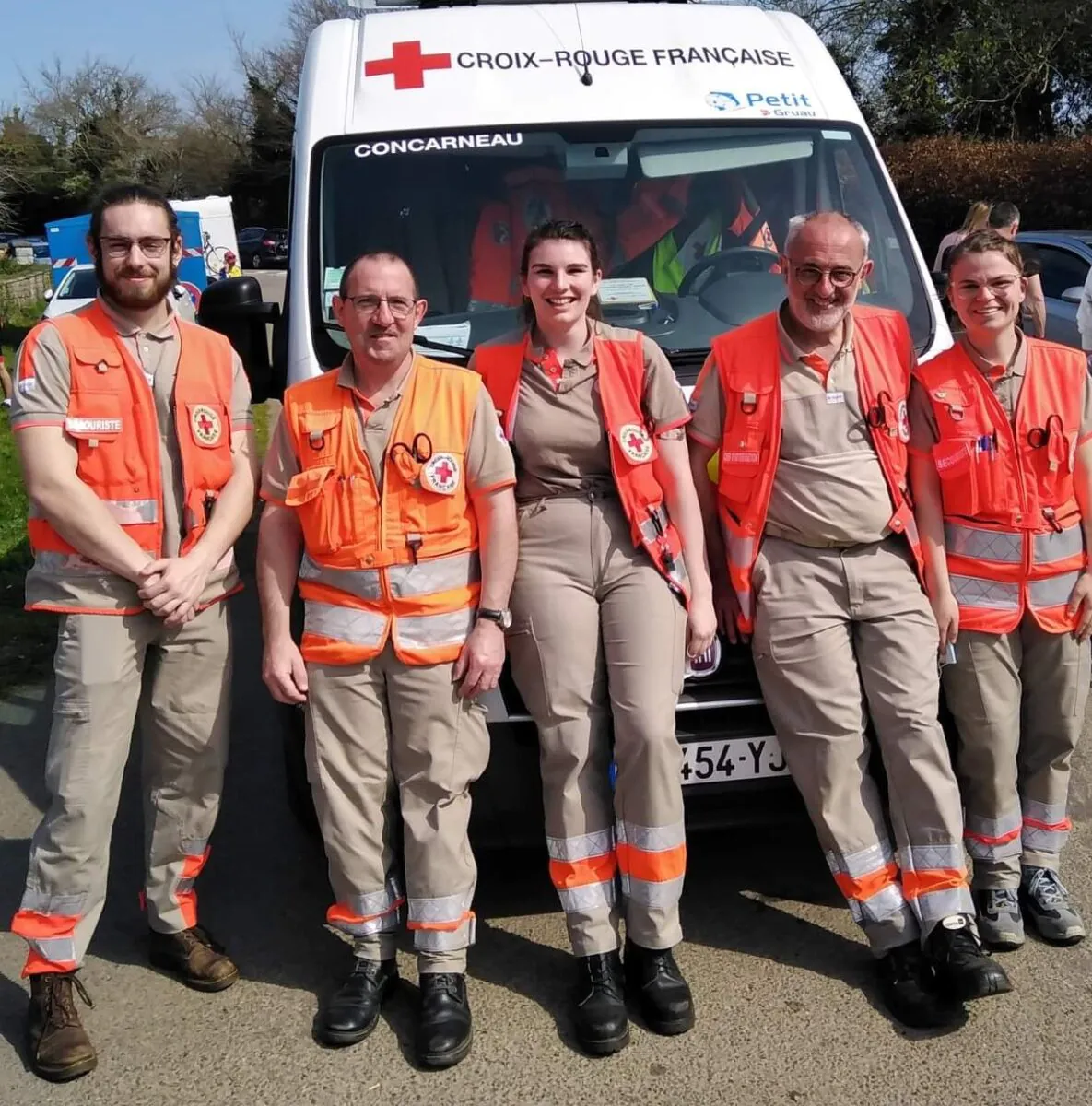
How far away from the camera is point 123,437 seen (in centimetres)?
329

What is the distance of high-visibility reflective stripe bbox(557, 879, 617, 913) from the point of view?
10.9 ft

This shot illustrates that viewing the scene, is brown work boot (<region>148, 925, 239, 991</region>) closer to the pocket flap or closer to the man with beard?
the man with beard

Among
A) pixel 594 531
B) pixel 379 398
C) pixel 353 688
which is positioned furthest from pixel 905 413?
pixel 353 688

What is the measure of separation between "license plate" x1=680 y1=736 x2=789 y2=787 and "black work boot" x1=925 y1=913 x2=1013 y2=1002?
0.58 metres

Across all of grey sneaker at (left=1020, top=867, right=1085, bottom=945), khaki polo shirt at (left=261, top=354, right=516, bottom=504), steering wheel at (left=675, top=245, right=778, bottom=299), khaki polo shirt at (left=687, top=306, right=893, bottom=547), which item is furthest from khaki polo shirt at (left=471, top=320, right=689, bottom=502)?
grey sneaker at (left=1020, top=867, right=1085, bottom=945)

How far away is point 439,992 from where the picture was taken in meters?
3.28

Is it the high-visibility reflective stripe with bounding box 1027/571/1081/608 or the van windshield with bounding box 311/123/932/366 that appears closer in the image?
the high-visibility reflective stripe with bounding box 1027/571/1081/608

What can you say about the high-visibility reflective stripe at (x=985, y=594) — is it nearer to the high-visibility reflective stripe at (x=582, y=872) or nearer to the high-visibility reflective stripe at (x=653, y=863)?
the high-visibility reflective stripe at (x=653, y=863)

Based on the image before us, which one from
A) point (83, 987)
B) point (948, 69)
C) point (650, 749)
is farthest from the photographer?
point (948, 69)

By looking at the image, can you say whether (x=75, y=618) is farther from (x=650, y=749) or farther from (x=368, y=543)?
(x=650, y=749)

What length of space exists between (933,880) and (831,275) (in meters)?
1.63

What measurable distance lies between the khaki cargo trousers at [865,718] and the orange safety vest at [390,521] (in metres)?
0.88

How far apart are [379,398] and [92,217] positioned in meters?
0.86

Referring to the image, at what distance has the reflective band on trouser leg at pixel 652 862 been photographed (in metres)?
3.28
